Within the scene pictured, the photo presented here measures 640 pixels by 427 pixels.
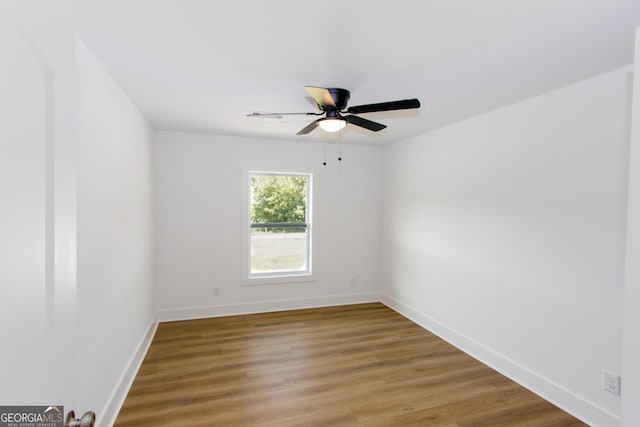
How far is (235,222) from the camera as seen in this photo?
14.4 ft

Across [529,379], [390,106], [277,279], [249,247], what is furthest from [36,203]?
[277,279]

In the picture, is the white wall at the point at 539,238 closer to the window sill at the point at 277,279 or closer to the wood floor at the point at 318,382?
the wood floor at the point at 318,382

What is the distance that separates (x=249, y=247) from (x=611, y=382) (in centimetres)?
384

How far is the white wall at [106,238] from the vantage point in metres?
1.78

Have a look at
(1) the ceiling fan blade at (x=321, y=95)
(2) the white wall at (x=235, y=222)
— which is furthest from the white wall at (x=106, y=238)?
(1) the ceiling fan blade at (x=321, y=95)

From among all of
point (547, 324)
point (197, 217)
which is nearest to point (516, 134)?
point (547, 324)

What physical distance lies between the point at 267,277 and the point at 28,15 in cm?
411

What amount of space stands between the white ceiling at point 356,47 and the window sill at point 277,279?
2.50 metres

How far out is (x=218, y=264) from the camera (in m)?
4.33

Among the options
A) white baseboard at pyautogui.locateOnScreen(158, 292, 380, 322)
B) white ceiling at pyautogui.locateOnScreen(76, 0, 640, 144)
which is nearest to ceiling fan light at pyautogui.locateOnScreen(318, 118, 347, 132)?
white ceiling at pyautogui.locateOnScreen(76, 0, 640, 144)

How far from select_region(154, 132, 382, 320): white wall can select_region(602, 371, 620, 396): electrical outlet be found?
10.1ft

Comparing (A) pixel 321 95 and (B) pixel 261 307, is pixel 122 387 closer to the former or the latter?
(B) pixel 261 307

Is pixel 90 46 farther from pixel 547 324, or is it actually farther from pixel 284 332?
pixel 547 324

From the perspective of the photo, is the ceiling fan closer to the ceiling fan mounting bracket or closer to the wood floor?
the ceiling fan mounting bracket
